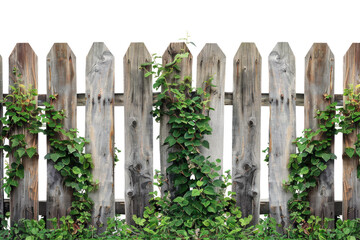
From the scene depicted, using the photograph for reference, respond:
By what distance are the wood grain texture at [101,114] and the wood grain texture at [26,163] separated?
66 centimetres

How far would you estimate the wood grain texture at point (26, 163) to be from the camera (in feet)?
23.0

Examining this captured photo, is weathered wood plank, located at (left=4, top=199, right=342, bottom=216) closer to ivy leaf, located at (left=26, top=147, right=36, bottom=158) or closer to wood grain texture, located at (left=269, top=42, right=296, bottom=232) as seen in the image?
wood grain texture, located at (left=269, top=42, right=296, bottom=232)

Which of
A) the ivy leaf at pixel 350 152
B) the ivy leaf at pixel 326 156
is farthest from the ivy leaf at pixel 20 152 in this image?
the ivy leaf at pixel 350 152

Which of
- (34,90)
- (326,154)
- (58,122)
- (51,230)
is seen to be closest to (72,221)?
(51,230)

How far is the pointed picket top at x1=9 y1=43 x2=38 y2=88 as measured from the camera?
6996mm

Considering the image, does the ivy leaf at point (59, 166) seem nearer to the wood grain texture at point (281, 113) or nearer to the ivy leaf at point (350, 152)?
the wood grain texture at point (281, 113)

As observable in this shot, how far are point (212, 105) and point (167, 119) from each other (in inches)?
21.8

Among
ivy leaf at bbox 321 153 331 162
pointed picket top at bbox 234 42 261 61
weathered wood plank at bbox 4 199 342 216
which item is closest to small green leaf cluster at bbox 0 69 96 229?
weathered wood plank at bbox 4 199 342 216

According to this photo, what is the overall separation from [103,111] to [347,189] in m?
3.08

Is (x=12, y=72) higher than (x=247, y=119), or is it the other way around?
(x=12, y=72)

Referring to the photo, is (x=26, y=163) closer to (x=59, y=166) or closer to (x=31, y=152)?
(x=31, y=152)

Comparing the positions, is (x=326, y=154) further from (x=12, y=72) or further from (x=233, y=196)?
(x=12, y=72)

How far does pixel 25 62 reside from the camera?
6996mm

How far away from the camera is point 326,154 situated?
22.8 feet
